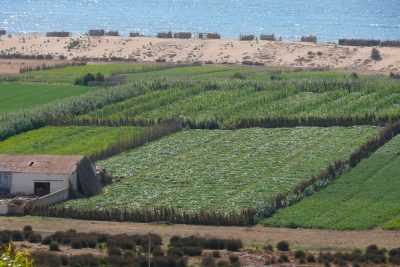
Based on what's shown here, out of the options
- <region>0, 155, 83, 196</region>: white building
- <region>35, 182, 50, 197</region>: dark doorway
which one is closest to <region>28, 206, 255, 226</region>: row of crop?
<region>0, 155, 83, 196</region>: white building

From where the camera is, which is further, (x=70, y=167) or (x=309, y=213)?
(x=70, y=167)

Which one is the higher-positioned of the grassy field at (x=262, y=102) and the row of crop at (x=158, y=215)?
the grassy field at (x=262, y=102)

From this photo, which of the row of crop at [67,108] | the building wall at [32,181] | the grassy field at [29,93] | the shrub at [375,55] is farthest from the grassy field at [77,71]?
the building wall at [32,181]

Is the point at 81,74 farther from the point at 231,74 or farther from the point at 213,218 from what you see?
the point at 213,218

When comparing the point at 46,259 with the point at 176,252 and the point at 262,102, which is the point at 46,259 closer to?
the point at 176,252

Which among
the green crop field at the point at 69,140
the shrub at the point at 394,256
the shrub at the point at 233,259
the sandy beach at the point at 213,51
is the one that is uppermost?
the shrub at the point at 394,256

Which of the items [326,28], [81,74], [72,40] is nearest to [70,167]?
[81,74]

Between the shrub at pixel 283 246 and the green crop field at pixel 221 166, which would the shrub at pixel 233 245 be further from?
the green crop field at pixel 221 166

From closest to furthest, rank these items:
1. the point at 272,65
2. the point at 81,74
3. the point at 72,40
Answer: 1. the point at 81,74
2. the point at 272,65
3. the point at 72,40
